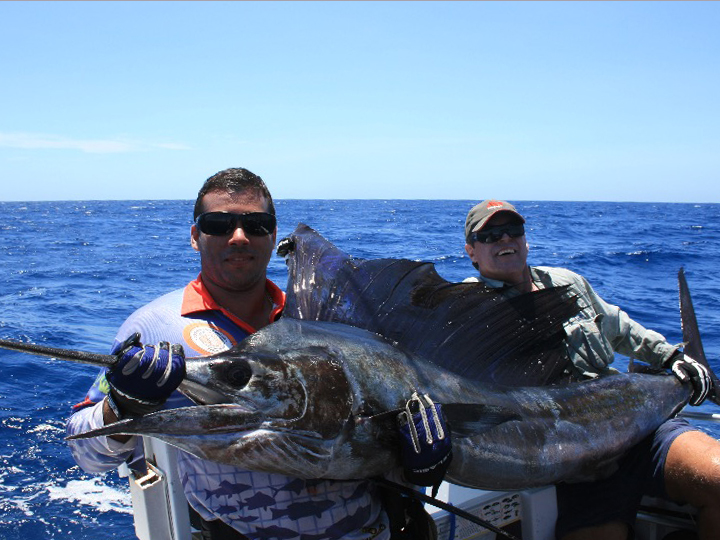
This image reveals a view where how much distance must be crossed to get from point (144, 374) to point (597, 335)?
2211 mm

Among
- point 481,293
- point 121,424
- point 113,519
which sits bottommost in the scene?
point 113,519

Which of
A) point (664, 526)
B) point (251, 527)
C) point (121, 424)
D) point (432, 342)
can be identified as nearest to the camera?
point (121, 424)

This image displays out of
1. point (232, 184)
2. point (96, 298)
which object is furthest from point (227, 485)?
point (96, 298)

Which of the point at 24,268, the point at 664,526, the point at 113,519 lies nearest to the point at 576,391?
the point at 664,526

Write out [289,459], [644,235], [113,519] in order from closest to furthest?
[289,459]
[113,519]
[644,235]

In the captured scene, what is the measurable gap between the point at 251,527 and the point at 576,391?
1.21m

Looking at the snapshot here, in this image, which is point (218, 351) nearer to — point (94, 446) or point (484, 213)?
point (94, 446)

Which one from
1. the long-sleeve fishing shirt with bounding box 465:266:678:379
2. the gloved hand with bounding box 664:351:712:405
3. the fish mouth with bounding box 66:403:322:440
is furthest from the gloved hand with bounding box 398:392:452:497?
the gloved hand with bounding box 664:351:712:405

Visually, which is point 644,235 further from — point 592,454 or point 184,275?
point 592,454

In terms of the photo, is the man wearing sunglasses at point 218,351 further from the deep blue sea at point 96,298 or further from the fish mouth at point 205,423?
the deep blue sea at point 96,298

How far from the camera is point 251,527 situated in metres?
1.66

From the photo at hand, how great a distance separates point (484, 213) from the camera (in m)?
3.09

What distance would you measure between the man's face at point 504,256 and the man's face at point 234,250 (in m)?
1.37

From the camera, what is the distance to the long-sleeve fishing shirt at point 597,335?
2.83 metres
